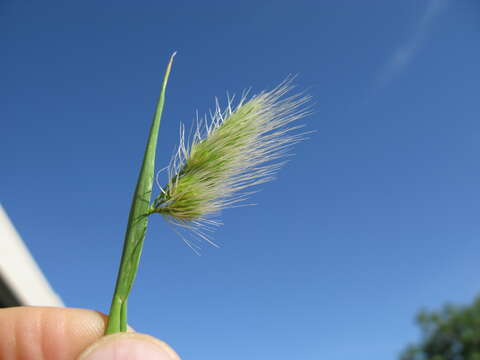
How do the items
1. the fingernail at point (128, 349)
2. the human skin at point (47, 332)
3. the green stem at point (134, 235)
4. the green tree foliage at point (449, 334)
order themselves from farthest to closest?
the green tree foliage at point (449, 334)
the human skin at point (47, 332)
the fingernail at point (128, 349)
the green stem at point (134, 235)

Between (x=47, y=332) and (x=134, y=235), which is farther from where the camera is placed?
(x=47, y=332)

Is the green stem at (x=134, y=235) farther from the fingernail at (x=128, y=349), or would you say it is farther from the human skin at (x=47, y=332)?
the human skin at (x=47, y=332)

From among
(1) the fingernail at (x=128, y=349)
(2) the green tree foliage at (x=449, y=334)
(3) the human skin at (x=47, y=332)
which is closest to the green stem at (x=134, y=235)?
(1) the fingernail at (x=128, y=349)

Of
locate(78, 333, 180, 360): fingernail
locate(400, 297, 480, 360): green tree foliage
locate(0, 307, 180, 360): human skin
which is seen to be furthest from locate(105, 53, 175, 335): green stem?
locate(400, 297, 480, 360): green tree foliage

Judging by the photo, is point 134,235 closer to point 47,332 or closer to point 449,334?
point 47,332

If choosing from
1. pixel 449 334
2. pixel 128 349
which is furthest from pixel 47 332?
pixel 449 334

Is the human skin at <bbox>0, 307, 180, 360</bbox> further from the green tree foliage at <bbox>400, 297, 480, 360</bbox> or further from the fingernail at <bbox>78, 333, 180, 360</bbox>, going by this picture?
the green tree foliage at <bbox>400, 297, 480, 360</bbox>
